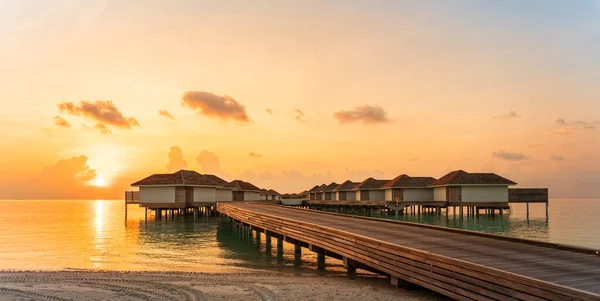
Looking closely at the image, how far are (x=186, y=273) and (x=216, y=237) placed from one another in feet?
47.7

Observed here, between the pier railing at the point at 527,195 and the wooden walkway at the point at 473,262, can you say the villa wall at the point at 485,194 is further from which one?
the wooden walkway at the point at 473,262

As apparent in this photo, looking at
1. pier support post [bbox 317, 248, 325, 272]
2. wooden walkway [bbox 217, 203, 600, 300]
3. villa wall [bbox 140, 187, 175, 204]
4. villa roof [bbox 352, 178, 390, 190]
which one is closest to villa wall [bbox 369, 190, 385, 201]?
villa roof [bbox 352, 178, 390, 190]

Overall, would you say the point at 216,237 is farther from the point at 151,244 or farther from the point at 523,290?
the point at 523,290

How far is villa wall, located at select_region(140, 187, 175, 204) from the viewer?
4466 cm

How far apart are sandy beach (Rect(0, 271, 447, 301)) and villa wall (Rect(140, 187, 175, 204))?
102 feet

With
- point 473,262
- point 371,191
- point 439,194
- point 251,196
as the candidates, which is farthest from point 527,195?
point 251,196

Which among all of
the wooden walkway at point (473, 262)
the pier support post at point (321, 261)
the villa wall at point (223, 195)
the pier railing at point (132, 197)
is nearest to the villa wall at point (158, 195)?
the pier railing at point (132, 197)

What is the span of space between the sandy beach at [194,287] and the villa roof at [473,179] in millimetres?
37121

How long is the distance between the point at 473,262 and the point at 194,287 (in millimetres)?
6929

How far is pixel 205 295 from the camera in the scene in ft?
33.9

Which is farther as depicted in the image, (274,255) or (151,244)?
(151,244)

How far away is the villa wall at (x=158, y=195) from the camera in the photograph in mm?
44656

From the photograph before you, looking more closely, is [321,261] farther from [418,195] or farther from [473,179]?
[418,195]

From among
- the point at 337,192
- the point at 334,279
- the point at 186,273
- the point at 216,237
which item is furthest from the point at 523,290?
the point at 337,192
